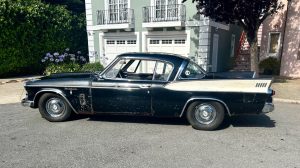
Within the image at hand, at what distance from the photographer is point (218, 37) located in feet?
45.7

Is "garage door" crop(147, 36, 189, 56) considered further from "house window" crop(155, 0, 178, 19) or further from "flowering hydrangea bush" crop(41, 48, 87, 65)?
"flowering hydrangea bush" crop(41, 48, 87, 65)

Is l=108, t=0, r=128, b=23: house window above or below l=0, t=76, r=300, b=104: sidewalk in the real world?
above

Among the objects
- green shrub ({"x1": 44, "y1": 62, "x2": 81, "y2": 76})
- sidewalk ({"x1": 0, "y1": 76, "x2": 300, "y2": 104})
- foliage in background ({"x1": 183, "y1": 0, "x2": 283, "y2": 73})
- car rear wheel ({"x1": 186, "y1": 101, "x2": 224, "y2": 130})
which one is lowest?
sidewalk ({"x1": 0, "y1": 76, "x2": 300, "y2": 104})

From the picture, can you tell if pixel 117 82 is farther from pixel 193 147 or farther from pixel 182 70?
pixel 193 147

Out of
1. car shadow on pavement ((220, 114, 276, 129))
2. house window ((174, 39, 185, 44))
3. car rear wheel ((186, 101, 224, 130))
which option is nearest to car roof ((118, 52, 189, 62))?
car rear wheel ((186, 101, 224, 130))

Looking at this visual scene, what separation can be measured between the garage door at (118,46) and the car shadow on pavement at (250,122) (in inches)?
348

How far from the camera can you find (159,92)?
5031mm

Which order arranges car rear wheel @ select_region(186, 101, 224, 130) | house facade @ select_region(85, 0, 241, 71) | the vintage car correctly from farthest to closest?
house facade @ select_region(85, 0, 241, 71) → car rear wheel @ select_region(186, 101, 224, 130) → the vintage car

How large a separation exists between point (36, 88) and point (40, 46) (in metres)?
9.37

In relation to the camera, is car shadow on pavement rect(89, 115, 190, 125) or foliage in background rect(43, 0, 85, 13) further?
foliage in background rect(43, 0, 85, 13)

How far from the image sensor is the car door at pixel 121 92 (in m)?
5.09

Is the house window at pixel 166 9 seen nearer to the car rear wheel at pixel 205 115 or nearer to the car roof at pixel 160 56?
the car roof at pixel 160 56

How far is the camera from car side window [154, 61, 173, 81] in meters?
5.12

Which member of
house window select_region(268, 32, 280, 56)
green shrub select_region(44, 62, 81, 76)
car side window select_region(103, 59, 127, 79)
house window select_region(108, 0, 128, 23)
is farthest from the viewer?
house window select_region(268, 32, 280, 56)
